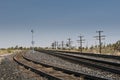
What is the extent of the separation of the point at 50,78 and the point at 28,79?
982 millimetres

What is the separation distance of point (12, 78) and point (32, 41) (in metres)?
56.8

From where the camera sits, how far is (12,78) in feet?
54.1

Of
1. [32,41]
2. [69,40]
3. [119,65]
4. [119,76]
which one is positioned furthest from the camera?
[69,40]

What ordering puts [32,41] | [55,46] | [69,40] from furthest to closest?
[55,46] < [69,40] < [32,41]

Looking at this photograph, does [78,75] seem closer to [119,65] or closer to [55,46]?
[119,65]

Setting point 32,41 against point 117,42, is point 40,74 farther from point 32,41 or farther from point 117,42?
point 117,42

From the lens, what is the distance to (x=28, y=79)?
1609 centimetres

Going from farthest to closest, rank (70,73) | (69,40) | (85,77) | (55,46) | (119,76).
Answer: (55,46)
(69,40)
(70,73)
(119,76)
(85,77)

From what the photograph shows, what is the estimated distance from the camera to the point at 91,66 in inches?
923

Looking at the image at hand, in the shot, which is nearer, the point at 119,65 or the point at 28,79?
the point at 28,79

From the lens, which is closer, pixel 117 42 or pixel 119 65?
pixel 119 65

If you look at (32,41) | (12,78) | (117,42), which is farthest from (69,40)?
(12,78)

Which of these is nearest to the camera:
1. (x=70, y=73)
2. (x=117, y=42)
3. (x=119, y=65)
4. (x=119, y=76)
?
(x=119, y=76)

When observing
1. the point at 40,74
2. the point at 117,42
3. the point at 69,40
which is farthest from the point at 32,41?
the point at 40,74
